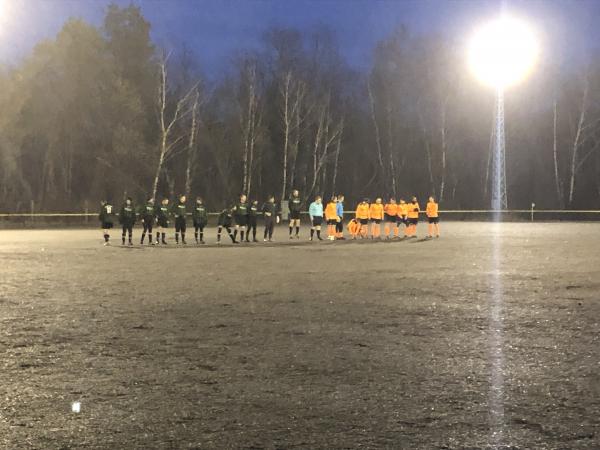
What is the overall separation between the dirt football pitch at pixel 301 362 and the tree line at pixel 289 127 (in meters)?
38.5

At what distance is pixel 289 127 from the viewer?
177ft

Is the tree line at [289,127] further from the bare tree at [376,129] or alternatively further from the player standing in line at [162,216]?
the player standing in line at [162,216]

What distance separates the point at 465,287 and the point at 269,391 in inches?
291

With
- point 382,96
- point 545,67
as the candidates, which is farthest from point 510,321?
point 545,67

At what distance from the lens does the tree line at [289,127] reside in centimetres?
5109

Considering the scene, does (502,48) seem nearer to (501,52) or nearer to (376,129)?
(501,52)

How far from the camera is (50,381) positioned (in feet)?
19.1

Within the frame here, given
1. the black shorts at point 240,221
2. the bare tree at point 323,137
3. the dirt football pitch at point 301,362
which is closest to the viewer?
the dirt football pitch at point 301,362

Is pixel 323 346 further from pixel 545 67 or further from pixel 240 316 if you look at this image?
pixel 545 67

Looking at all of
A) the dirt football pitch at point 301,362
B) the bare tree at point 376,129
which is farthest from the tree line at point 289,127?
the dirt football pitch at point 301,362

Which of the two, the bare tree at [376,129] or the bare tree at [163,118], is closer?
the bare tree at [163,118]

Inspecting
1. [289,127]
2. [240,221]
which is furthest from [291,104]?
[240,221]

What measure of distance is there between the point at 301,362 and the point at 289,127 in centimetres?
4841

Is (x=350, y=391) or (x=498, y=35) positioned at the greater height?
(x=498, y=35)
